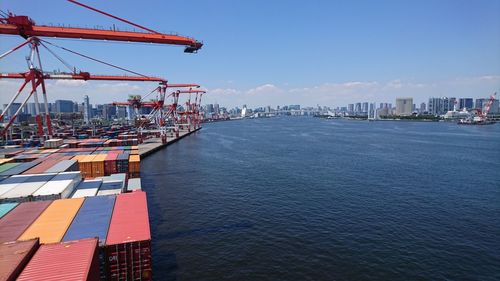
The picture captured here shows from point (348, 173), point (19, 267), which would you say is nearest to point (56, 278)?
point (19, 267)

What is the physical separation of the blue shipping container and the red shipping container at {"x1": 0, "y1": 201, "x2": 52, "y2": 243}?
2194 mm

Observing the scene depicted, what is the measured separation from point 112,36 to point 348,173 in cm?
3815

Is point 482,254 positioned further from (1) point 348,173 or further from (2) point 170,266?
(1) point 348,173

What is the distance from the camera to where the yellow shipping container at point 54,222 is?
14.4 meters

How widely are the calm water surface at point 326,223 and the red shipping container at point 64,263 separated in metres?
8.16

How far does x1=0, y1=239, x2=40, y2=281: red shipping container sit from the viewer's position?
9.49 m

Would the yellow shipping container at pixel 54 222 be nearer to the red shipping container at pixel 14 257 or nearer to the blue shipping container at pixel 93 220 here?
the blue shipping container at pixel 93 220

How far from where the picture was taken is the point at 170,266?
1988 cm

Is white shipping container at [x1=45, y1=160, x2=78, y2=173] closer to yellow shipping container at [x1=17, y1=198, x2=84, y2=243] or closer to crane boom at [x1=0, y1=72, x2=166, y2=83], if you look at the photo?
yellow shipping container at [x1=17, y1=198, x2=84, y2=243]

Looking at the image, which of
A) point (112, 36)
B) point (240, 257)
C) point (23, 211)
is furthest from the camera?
point (112, 36)

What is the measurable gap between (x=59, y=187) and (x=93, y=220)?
8.58 metres

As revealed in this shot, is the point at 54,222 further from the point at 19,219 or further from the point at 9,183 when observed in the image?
the point at 9,183

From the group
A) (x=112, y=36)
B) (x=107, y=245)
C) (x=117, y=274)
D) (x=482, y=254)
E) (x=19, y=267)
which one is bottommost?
(x=482, y=254)

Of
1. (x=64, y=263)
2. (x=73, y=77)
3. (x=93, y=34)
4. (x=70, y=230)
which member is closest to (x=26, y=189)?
(x=70, y=230)
